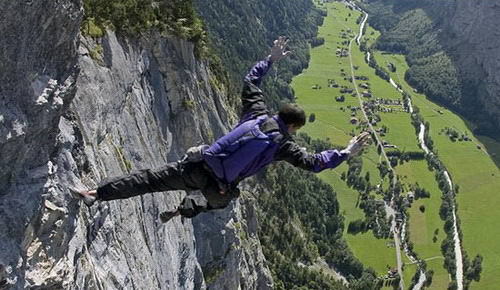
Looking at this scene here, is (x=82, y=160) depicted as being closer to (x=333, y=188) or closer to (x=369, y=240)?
(x=369, y=240)

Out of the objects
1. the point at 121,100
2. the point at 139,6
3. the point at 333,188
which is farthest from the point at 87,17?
the point at 333,188

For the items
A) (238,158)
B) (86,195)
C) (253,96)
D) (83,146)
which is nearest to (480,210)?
(253,96)

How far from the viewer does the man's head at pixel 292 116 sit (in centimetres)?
1163

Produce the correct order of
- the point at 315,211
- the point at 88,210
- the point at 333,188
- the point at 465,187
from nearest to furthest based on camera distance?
the point at 88,210 < the point at 315,211 < the point at 333,188 < the point at 465,187

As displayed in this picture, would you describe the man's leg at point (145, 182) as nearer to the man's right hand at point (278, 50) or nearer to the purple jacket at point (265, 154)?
the purple jacket at point (265, 154)

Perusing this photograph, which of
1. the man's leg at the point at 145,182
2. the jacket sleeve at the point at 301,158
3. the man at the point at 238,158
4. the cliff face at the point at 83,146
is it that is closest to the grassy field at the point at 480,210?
the cliff face at the point at 83,146

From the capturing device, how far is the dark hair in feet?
38.2

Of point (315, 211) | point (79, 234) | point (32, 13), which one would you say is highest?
point (32, 13)

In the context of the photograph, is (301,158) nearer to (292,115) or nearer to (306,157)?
(306,157)

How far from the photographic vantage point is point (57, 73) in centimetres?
1166

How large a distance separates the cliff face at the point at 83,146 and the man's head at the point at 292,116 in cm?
512

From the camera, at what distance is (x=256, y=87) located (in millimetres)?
12953

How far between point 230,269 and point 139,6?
910 inches

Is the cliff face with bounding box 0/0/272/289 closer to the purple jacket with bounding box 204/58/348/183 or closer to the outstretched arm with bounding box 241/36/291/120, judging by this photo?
the purple jacket with bounding box 204/58/348/183
